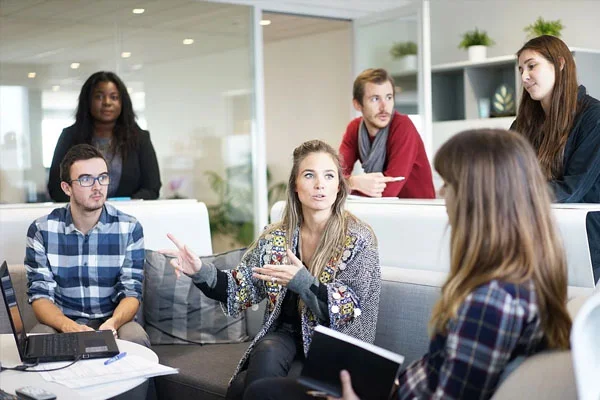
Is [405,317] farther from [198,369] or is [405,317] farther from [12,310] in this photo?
[12,310]

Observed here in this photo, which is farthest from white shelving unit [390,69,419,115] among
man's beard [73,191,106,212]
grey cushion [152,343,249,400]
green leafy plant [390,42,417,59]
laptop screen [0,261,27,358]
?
laptop screen [0,261,27,358]

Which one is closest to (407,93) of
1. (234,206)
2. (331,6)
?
(331,6)

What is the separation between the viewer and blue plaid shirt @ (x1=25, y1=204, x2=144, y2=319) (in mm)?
3193

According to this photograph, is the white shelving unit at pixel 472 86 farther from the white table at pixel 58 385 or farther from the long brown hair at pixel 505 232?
the long brown hair at pixel 505 232

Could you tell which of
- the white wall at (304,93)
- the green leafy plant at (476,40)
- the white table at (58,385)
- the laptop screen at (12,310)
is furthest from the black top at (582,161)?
the white wall at (304,93)

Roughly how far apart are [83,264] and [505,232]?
2058 millimetres

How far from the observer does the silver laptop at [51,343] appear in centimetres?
239

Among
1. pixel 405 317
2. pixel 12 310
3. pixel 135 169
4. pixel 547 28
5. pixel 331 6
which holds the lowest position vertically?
pixel 405 317

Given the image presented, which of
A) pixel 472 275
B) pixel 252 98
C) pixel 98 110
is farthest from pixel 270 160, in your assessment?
pixel 472 275

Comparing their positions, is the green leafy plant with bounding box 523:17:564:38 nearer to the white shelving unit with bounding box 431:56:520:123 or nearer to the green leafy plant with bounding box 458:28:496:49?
the white shelving unit with bounding box 431:56:520:123

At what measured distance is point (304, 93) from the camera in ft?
31.5

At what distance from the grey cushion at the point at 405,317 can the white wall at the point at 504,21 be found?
14.3 ft

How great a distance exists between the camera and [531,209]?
161 centimetres

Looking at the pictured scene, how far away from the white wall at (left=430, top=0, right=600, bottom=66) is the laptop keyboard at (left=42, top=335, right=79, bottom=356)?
201 inches
